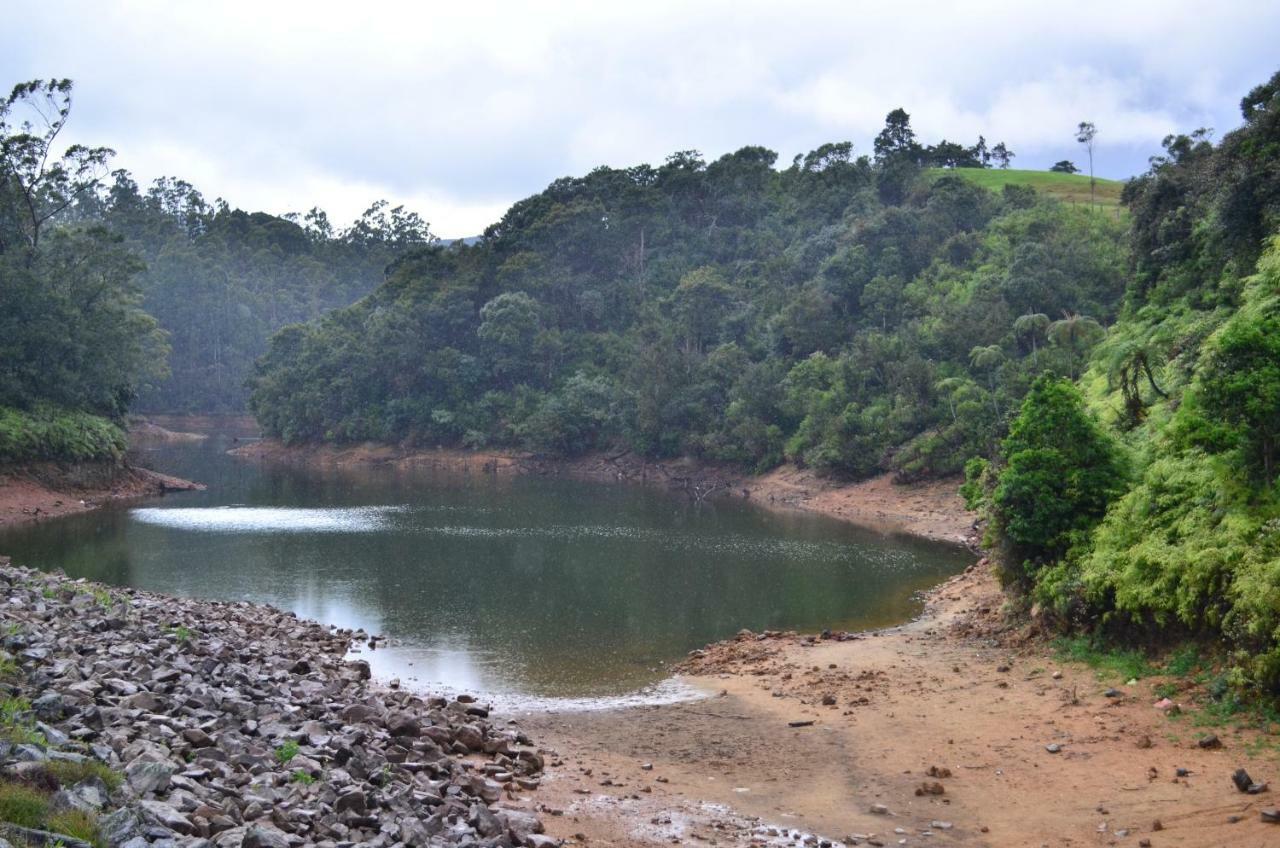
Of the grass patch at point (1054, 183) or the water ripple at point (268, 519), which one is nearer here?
the water ripple at point (268, 519)

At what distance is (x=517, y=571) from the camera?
35250 millimetres

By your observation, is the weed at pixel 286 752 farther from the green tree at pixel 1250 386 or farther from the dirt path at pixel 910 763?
the green tree at pixel 1250 386

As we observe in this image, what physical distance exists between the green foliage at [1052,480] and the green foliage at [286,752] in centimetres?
1542

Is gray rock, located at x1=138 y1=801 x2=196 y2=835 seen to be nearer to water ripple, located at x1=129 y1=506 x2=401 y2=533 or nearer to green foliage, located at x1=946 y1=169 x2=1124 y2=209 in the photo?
water ripple, located at x1=129 y1=506 x2=401 y2=533

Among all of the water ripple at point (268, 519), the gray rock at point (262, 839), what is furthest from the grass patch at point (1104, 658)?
the water ripple at point (268, 519)

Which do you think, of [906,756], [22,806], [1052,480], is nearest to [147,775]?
[22,806]

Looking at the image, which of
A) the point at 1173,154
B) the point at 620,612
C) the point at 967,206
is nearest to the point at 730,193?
the point at 967,206

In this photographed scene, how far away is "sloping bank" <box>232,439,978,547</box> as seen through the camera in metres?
48.6

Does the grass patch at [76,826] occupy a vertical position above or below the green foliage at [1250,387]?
below

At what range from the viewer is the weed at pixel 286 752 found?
468 inches

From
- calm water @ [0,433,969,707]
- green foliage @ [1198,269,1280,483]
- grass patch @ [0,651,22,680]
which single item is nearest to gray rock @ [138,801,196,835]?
grass patch @ [0,651,22,680]

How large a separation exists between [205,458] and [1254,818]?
280 ft

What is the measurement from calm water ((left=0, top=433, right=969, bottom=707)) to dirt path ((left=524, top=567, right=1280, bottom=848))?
339 cm

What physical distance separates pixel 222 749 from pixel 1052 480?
17.0 metres
